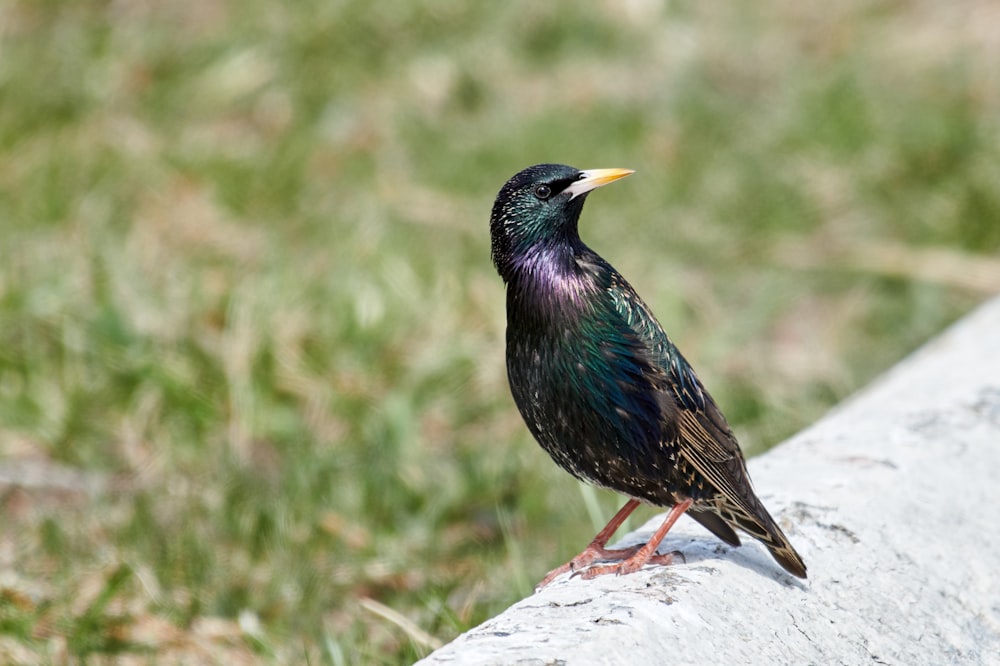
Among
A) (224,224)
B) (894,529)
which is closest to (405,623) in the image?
(894,529)

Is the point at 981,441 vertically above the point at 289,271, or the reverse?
the point at 289,271

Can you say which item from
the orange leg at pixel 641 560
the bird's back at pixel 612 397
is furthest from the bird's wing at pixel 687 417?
the orange leg at pixel 641 560

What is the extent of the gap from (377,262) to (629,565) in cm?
364

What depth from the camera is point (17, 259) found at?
5879 mm

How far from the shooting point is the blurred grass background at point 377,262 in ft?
14.0

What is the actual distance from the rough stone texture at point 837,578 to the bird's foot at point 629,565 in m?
0.03

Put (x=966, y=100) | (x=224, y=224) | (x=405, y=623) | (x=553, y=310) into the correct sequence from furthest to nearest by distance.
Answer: (x=966, y=100), (x=224, y=224), (x=405, y=623), (x=553, y=310)

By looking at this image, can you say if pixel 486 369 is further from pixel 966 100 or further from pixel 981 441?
pixel 966 100

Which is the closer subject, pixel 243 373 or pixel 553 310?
pixel 553 310

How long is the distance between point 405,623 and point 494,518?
1465 mm

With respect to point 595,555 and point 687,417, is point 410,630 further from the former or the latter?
point 687,417

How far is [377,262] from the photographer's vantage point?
6.20m

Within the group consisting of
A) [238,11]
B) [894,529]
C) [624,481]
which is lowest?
[894,529]

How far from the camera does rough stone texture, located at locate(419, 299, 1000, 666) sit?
241cm
